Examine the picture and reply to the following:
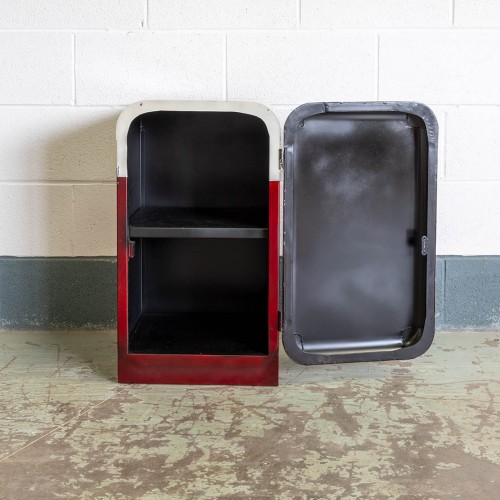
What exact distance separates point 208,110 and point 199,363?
0.73 m

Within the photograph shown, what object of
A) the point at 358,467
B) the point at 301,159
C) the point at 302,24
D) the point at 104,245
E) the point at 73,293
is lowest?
the point at 358,467

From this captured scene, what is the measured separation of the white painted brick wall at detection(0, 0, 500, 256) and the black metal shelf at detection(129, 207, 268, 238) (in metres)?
0.40

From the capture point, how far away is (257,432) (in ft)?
6.37

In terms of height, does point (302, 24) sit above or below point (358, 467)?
above

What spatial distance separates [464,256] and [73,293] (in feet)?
4.71

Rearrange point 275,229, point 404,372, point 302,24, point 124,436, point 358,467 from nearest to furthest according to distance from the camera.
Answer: point 358,467 → point 124,436 → point 275,229 → point 404,372 → point 302,24

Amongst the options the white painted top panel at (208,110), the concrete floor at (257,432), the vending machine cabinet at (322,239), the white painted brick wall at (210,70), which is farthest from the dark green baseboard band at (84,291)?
the white painted top panel at (208,110)

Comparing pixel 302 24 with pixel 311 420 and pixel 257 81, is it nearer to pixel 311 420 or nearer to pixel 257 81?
pixel 257 81

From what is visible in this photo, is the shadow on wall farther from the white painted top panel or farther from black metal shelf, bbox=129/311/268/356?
the white painted top panel

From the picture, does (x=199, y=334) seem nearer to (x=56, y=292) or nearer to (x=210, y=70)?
(x=56, y=292)

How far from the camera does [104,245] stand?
283cm

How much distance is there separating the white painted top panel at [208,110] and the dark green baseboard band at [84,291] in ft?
2.40

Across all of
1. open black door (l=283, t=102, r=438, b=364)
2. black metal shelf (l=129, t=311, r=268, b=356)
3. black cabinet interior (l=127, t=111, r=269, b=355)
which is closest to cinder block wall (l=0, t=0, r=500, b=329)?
black cabinet interior (l=127, t=111, r=269, b=355)

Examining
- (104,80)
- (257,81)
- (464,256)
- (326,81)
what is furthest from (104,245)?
(464,256)
